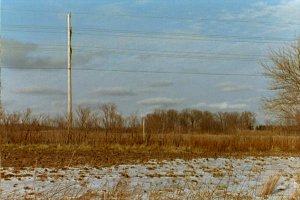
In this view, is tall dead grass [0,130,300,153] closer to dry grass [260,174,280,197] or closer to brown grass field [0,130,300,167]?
brown grass field [0,130,300,167]

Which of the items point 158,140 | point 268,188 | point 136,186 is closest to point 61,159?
point 268,188

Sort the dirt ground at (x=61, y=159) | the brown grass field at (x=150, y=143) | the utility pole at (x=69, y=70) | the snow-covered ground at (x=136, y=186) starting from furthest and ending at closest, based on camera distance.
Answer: the utility pole at (x=69, y=70), the brown grass field at (x=150, y=143), the dirt ground at (x=61, y=159), the snow-covered ground at (x=136, y=186)

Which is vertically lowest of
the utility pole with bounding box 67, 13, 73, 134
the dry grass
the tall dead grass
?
the dry grass

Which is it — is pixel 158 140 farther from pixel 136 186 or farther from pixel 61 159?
pixel 136 186

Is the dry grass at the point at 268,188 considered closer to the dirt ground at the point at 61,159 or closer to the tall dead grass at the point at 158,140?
the dirt ground at the point at 61,159

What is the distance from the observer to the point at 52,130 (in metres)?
28.3

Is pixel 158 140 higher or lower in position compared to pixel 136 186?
higher

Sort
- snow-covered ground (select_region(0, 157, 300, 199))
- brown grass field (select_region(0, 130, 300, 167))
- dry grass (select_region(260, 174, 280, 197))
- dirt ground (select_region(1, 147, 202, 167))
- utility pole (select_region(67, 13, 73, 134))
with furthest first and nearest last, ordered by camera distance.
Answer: utility pole (select_region(67, 13, 73, 134)) → brown grass field (select_region(0, 130, 300, 167)) → dirt ground (select_region(1, 147, 202, 167)) → dry grass (select_region(260, 174, 280, 197)) → snow-covered ground (select_region(0, 157, 300, 199))

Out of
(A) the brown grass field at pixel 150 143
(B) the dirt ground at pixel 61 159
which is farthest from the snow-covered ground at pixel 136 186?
(A) the brown grass field at pixel 150 143

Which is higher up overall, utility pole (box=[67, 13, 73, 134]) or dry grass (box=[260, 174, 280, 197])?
utility pole (box=[67, 13, 73, 134])

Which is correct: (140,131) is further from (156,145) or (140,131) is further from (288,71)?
(288,71)

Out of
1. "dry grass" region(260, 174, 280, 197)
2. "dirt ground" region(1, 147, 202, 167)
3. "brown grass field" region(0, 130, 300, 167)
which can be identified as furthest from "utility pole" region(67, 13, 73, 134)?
"dry grass" region(260, 174, 280, 197)

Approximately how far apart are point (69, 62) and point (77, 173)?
716 inches

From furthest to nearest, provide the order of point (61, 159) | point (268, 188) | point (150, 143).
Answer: point (150, 143)
point (61, 159)
point (268, 188)
